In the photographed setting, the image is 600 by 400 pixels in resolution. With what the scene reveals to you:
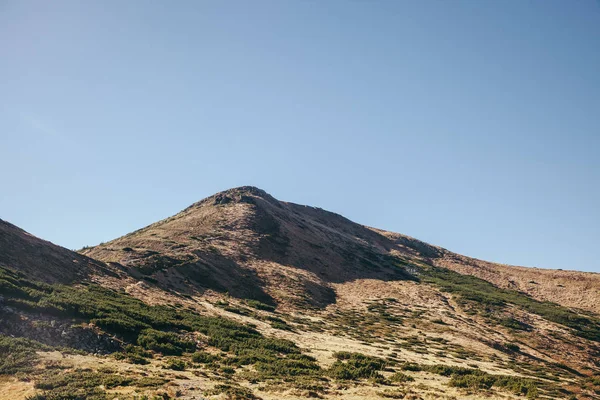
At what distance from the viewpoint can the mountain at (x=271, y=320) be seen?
23719mm

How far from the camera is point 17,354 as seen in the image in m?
22.2

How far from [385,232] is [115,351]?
406ft

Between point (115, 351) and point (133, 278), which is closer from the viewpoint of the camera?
point (115, 351)

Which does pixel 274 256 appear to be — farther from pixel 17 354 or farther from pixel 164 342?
pixel 17 354

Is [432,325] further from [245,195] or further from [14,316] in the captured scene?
[245,195]

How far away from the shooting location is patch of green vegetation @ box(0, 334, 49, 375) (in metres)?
20.8

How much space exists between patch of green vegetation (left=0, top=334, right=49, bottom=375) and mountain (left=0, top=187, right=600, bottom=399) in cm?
10

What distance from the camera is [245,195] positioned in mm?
109438

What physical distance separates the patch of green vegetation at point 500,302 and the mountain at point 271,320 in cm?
50

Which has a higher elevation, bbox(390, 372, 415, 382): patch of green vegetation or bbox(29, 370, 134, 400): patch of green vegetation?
bbox(390, 372, 415, 382): patch of green vegetation

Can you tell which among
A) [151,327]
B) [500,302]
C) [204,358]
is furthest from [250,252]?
[204,358]

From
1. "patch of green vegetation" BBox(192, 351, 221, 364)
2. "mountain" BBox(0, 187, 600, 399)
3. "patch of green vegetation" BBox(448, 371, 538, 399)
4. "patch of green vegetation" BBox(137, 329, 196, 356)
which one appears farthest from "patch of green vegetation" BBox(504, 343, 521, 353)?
"patch of green vegetation" BBox(137, 329, 196, 356)

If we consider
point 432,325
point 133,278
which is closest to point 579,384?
point 432,325

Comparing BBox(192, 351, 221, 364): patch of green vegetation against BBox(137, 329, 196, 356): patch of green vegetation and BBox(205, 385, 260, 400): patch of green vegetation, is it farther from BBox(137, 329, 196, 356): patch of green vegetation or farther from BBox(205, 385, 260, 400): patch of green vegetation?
BBox(205, 385, 260, 400): patch of green vegetation
